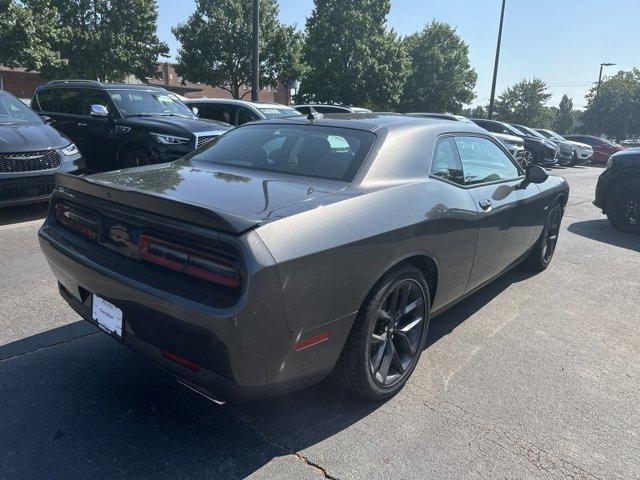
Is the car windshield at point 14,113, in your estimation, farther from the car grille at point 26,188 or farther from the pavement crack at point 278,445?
the pavement crack at point 278,445

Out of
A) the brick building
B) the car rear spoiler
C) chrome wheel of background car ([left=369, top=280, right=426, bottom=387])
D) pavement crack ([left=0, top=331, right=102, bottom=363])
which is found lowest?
pavement crack ([left=0, top=331, right=102, bottom=363])

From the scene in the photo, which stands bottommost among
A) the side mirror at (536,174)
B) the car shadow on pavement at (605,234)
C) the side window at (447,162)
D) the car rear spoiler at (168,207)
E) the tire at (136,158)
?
the car shadow on pavement at (605,234)

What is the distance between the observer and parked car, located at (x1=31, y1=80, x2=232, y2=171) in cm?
724

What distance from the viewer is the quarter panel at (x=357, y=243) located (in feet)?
6.59

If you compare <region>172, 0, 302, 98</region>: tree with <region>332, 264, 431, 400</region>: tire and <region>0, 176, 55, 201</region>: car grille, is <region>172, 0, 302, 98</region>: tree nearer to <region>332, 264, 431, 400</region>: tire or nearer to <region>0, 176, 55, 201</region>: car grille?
<region>0, 176, 55, 201</region>: car grille

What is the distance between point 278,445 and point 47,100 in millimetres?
8804

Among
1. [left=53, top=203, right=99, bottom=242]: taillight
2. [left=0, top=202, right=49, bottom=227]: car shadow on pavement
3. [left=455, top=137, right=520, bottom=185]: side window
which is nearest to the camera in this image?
[left=53, top=203, right=99, bottom=242]: taillight

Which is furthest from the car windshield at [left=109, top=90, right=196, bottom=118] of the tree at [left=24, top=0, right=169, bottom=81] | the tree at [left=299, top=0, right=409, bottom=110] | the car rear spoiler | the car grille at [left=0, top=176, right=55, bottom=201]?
the tree at [left=299, top=0, right=409, bottom=110]

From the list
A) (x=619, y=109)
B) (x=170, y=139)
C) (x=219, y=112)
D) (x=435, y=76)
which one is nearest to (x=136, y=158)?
(x=170, y=139)

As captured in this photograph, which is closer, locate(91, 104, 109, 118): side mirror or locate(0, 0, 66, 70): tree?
locate(91, 104, 109, 118): side mirror

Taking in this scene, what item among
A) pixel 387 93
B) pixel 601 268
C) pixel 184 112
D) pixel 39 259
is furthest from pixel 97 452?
pixel 387 93

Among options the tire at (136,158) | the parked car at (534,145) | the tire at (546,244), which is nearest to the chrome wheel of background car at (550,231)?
the tire at (546,244)

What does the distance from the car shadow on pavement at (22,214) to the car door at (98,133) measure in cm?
138

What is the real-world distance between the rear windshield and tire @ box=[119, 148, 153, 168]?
163 inches
